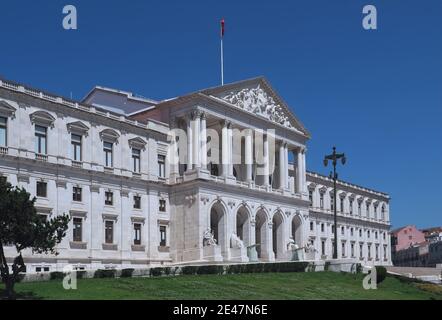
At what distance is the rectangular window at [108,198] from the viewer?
2400 inches

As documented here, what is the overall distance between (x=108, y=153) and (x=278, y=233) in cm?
2488

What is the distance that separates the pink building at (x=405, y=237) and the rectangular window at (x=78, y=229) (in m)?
119

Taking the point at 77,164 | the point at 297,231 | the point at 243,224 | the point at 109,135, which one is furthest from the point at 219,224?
the point at 77,164

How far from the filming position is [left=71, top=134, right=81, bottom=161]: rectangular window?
5872 centimetres

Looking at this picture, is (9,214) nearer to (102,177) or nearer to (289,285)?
(289,285)

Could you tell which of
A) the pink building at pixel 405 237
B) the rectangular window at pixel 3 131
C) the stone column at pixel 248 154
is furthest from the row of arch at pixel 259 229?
the pink building at pixel 405 237

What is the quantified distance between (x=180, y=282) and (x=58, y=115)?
2204 cm

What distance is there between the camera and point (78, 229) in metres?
57.9

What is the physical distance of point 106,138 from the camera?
203 feet

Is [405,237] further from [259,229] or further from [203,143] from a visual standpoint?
[203,143]

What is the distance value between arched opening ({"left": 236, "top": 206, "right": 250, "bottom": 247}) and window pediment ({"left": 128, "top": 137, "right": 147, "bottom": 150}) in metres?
12.9

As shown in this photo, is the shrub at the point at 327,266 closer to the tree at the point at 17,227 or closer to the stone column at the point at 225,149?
the stone column at the point at 225,149
